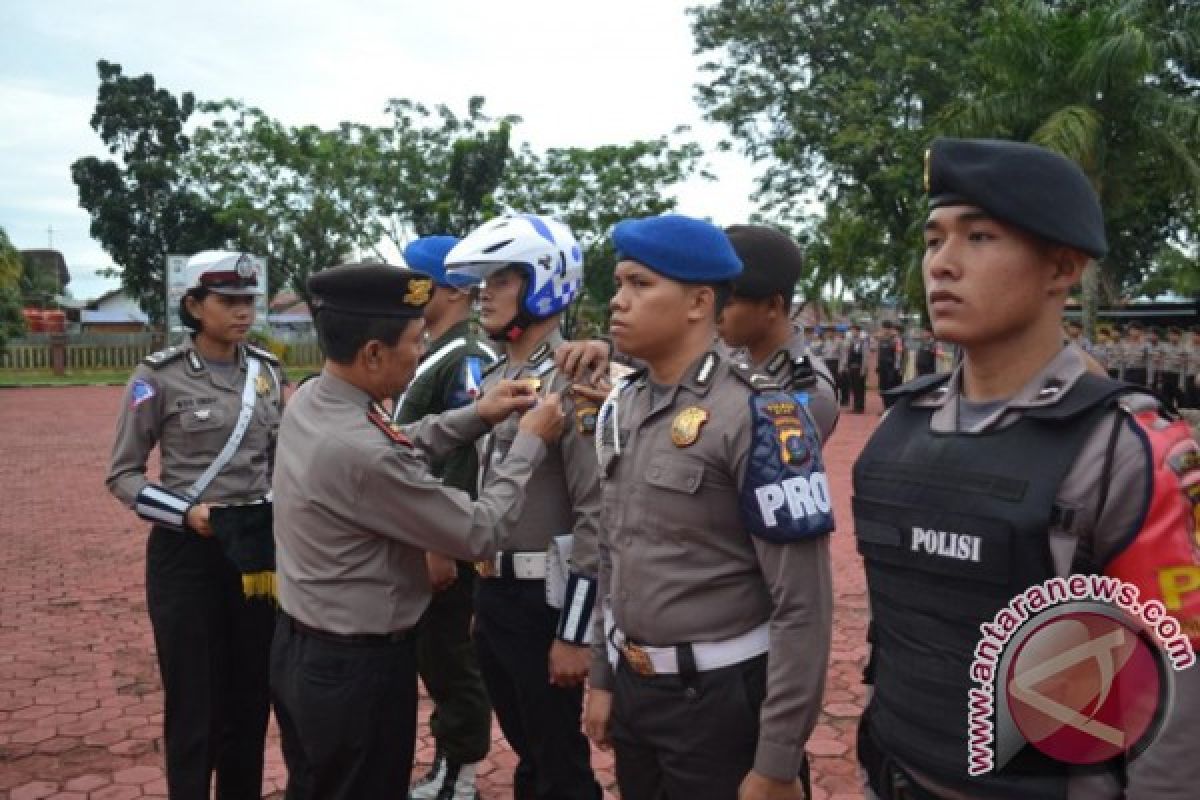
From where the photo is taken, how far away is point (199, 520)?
3.69 m

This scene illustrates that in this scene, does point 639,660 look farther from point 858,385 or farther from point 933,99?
point 933,99

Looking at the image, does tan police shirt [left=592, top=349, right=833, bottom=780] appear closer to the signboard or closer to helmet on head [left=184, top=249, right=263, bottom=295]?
helmet on head [left=184, top=249, right=263, bottom=295]

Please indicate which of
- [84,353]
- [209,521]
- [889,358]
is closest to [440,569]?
[209,521]

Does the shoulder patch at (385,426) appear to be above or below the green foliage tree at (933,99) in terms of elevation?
below

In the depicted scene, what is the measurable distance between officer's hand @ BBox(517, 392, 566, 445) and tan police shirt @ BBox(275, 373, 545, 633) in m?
0.06

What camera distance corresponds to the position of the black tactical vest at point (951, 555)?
66.1 inches

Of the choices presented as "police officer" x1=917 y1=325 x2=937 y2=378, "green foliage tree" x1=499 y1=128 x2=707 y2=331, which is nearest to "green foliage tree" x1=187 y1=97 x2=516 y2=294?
"green foliage tree" x1=499 y1=128 x2=707 y2=331

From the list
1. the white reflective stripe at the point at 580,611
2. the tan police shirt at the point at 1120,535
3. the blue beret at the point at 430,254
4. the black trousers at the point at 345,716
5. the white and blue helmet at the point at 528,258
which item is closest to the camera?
the tan police shirt at the point at 1120,535

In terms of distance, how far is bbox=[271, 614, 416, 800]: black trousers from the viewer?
2.81 meters

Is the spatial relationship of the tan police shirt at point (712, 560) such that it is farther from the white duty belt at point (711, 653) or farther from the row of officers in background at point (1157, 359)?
the row of officers in background at point (1157, 359)

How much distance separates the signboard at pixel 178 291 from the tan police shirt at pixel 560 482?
4.94 ft

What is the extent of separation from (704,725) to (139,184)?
138 ft

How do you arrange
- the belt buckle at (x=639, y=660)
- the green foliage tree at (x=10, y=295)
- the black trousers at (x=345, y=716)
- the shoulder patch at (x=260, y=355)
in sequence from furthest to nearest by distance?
the green foliage tree at (x=10, y=295), the shoulder patch at (x=260, y=355), the black trousers at (x=345, y=716), the belt buckle at (x=639, y=660)

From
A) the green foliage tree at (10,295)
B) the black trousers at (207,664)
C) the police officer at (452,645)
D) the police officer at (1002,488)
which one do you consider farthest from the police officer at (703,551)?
the green foliage tree at (10,295)
